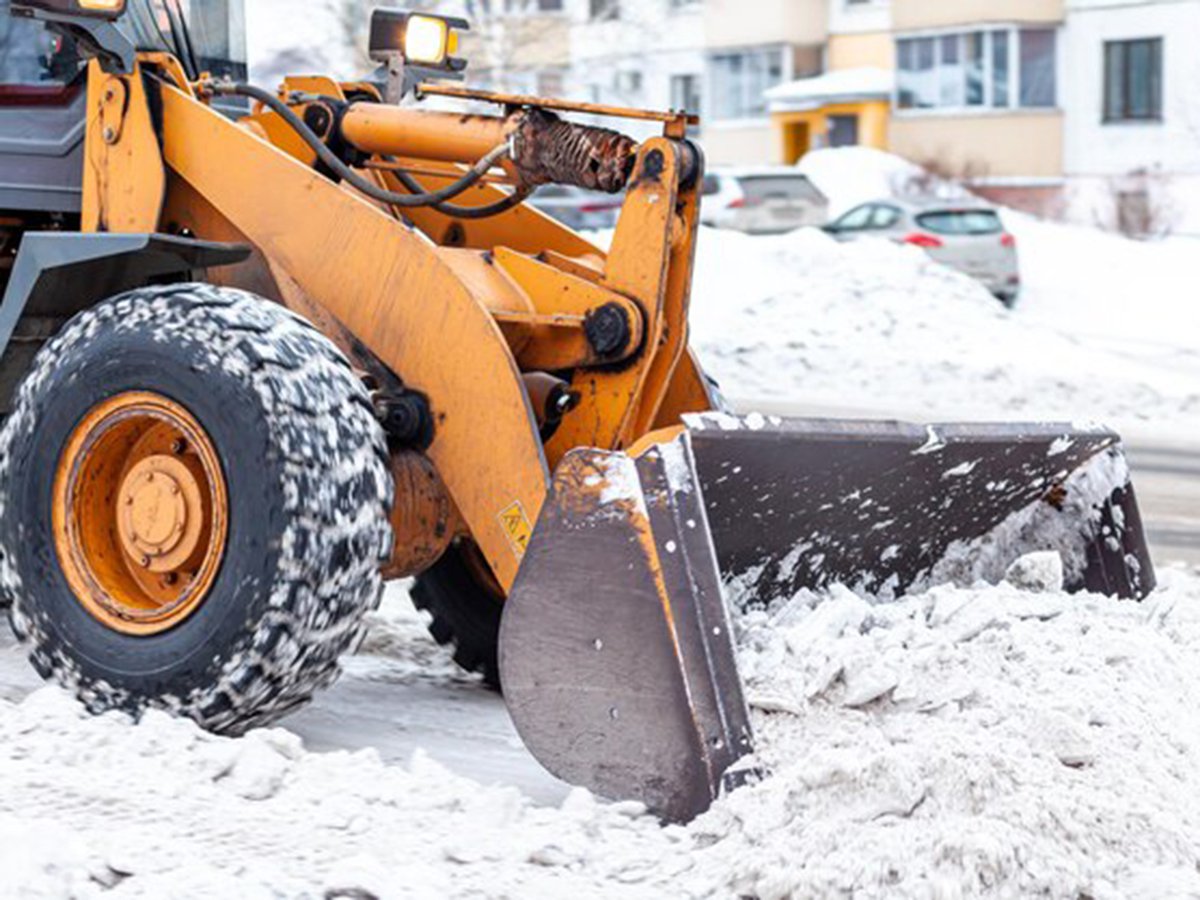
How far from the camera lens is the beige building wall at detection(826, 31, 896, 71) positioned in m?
44.2

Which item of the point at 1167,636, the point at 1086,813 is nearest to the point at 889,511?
the point at 1167,636

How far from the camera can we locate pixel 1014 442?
6258mm

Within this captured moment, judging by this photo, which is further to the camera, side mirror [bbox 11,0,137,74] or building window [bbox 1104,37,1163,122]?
building window [bbox 1104,37,1163,122]

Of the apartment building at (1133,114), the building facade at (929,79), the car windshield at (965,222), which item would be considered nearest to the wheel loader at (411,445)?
the car windshield at (965,222)

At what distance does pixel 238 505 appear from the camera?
209 inches

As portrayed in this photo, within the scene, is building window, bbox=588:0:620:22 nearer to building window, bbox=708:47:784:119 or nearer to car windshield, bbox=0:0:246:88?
building window, bbox=708:47:784:119

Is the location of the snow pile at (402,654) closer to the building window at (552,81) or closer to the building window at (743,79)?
the building window at (552,81)

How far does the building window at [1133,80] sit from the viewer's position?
3834cm

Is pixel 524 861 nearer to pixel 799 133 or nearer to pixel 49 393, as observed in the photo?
pixel 49 393

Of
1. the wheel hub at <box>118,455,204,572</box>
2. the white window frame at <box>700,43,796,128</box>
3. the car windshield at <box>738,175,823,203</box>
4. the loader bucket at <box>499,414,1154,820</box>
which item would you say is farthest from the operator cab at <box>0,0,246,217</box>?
the white window frame at <box>700,43,796,128</box>

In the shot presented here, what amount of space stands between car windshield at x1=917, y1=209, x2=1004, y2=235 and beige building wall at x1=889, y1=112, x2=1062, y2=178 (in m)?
14.1

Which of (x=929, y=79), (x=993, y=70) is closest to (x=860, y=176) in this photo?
(x=993, y=70)

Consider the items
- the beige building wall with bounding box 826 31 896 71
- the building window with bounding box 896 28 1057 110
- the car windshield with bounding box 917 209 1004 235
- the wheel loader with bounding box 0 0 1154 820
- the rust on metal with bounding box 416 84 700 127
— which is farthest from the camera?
the beige building wall with bounding box 826 31 896 71

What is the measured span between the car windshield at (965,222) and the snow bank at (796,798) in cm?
2109
